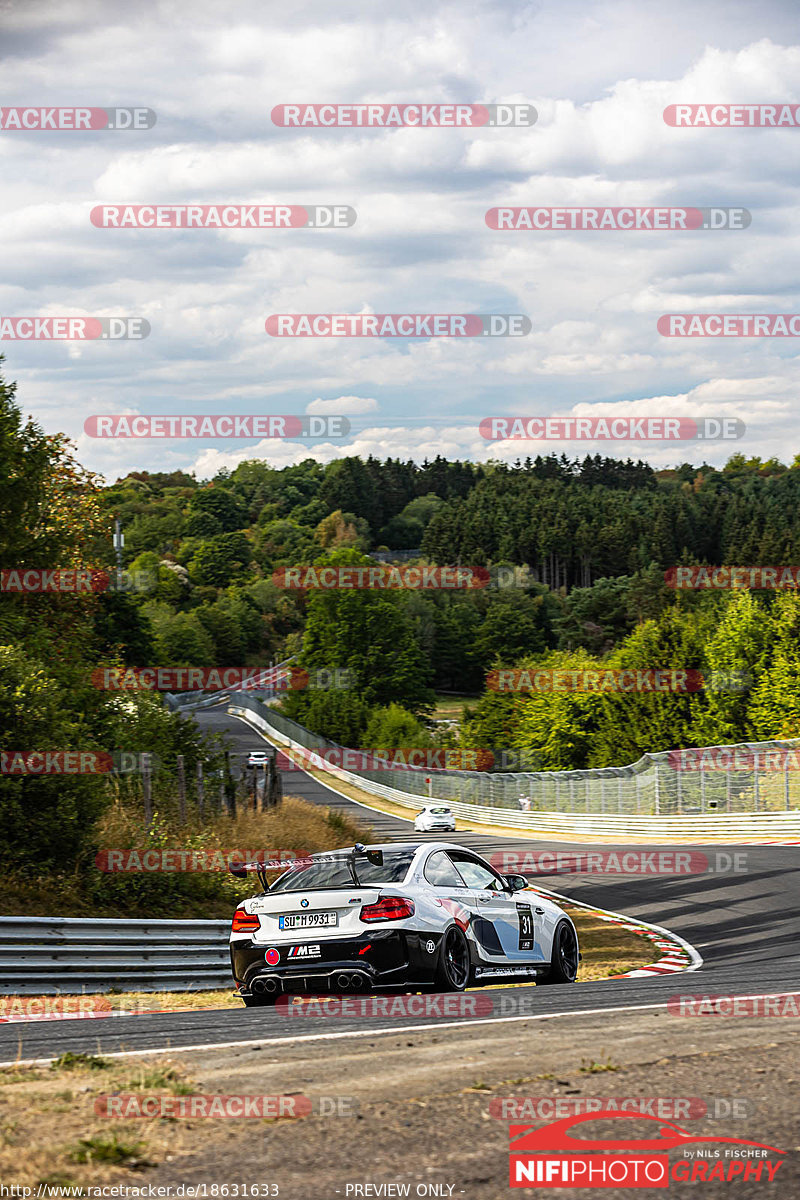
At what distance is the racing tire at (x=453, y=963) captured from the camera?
373 inches

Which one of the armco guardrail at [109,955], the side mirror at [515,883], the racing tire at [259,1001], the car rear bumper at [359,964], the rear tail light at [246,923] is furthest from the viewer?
the armco guardrail at [109,955]

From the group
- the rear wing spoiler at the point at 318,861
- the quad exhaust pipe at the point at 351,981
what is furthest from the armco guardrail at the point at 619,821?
the quad exhaust pipe at the point at 351,981

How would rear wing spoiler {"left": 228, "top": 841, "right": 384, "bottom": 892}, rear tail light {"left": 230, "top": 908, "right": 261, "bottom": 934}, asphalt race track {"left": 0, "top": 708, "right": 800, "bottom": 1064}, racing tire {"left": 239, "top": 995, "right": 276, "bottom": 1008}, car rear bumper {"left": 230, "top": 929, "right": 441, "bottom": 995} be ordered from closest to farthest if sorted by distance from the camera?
asphalt race track {"left": 0, "top": 708, "right": 800, "bottom": 1064}, car rear bumper {"left": 230, "top": 929, "right": 441, "bottom": 995}, racing tire {"left": 239, "top": 995, "right": 276, "bottom": 1008}, rear tail light {"left": 230, "top": 908, "right": 261, "bottom": 934}, rear wing spoiler {"left": 228, "top": 841, "right": 384, "bottom": 892}

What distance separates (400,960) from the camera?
923 cm

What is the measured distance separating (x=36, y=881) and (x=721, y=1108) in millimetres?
11020

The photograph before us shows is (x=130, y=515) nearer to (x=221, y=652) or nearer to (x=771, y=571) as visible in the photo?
(x=221, y=652)

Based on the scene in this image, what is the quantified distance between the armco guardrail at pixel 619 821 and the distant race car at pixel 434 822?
3.52 meters

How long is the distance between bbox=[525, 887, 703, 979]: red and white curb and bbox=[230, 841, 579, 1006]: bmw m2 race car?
135cm

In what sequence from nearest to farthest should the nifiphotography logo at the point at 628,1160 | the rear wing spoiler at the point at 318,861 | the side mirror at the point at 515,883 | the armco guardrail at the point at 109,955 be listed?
the nifiphotography logo at the point at 628,1160
the rear wing spoiler at the point at 318,861
the side mirror at the point at 515,883
the armco guardrail at the point at 109,955

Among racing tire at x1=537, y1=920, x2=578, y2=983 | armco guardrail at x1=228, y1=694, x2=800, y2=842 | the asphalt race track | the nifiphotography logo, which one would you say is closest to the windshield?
the asphalt race track

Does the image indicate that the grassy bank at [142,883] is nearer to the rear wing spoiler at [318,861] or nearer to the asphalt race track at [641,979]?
the rear wing spoiler at [318,861]

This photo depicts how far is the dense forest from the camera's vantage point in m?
24.5

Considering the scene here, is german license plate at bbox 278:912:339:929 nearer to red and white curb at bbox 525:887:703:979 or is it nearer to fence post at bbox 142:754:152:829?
red and white curb at bbox 525:887:703:979

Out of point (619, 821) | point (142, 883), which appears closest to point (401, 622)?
point (619, 821)
